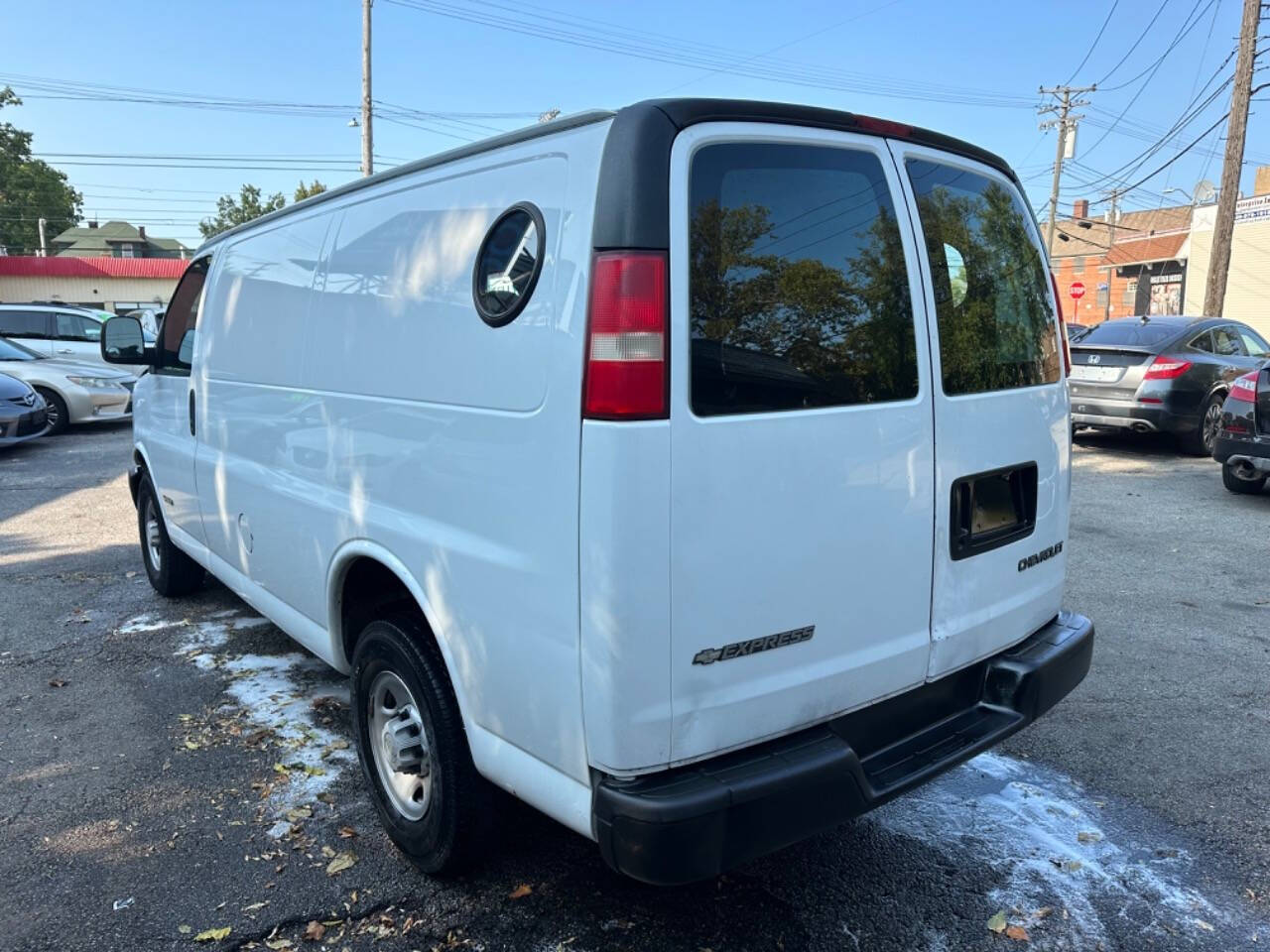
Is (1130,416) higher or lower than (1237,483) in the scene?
higher

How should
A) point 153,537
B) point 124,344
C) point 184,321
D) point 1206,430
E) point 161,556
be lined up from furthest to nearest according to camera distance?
point 1206,430 → point 153,537 → point 161,556 → point 124,344 → point 184,321

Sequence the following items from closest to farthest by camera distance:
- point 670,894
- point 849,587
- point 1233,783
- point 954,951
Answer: point 849,587, point 954,951, point 670,894, point 1233,783

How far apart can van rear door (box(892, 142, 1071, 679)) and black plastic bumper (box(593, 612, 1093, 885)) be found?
0.47 ft

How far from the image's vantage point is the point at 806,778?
2213 millimetres

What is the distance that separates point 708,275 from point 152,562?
16.5ft

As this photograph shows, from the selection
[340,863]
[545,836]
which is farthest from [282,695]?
[545,836]

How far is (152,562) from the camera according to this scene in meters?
5.86

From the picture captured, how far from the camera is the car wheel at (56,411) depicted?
42.6 ft

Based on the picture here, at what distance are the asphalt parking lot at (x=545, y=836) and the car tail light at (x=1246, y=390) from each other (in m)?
3.92

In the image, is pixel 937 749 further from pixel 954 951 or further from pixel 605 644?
pixel 605 644

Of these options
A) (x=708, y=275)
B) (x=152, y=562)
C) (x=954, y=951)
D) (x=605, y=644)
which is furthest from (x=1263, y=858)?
(x=152, y=562)

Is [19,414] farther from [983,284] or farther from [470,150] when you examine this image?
[983,284]

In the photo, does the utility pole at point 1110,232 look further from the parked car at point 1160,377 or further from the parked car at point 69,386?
the parked car at point 69,386

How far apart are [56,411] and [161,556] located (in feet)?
30.4
